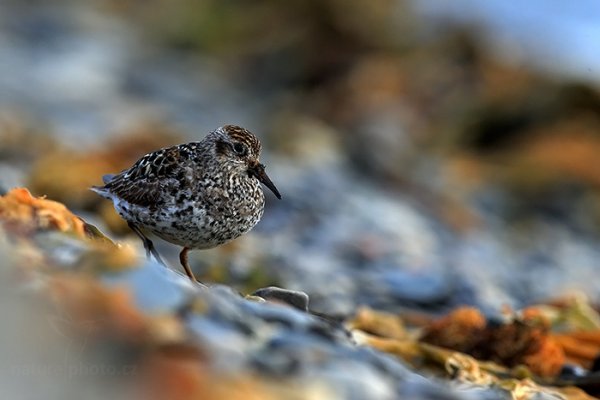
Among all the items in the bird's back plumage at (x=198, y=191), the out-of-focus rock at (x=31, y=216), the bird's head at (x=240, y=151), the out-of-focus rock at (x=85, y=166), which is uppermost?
the out-of-focus rock at (x=85, y=166)

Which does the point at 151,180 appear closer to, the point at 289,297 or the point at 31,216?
the point at 289,297

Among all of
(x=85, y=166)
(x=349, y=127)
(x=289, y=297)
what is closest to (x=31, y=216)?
(x=289, y=297)

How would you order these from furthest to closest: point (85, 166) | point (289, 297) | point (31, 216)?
point (85, 166) → point (289, 297) → point (31, 216)

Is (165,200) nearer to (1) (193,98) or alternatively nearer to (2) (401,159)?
(2) (401,159)

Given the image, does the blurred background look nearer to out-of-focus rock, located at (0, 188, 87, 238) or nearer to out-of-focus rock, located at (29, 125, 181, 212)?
out-of-focus rock, located at (29, 125, 181, 212)

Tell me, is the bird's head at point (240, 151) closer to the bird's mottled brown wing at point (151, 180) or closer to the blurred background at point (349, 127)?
the bird's mottled brown wing at point (151, 180)

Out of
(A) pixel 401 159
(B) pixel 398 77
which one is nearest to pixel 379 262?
(A) pixel 401 159

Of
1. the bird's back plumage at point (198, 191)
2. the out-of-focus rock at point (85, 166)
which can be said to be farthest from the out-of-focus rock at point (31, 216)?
the out-of-focus rock at point (85, 166)
